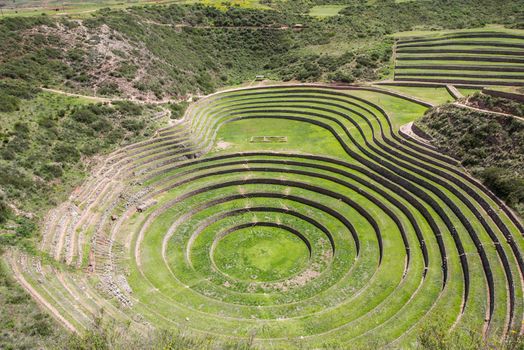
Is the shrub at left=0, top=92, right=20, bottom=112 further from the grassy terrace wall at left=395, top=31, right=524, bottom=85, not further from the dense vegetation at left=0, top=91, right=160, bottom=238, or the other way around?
the grassy terrace wall at left=395, top=31, right=524, bottom=85

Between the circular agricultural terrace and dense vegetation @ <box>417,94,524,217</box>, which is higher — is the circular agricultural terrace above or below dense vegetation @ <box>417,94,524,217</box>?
below

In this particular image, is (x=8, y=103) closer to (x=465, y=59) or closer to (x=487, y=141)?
(x=487, y=141)

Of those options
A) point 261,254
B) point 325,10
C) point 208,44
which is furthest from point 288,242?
point 325,10

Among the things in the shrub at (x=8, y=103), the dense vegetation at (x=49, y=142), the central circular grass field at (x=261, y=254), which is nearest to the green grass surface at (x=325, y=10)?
the dense vegetation at (x=49, y=142)

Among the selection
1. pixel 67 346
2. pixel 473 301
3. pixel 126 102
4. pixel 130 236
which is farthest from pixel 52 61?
pixel 473 301

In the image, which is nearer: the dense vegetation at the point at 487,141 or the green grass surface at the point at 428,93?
the dense vegetation at the point at 487,141

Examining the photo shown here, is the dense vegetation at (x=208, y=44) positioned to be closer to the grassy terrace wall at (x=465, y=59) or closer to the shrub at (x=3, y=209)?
the grassy terrace wall at (x=465, y=59)

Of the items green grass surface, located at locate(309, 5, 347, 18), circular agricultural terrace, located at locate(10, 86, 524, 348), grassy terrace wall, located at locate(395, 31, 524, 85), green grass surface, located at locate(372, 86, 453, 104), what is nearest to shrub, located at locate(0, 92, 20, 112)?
circular agricultural terrace, located at locate(10, 86, 524, 348)
